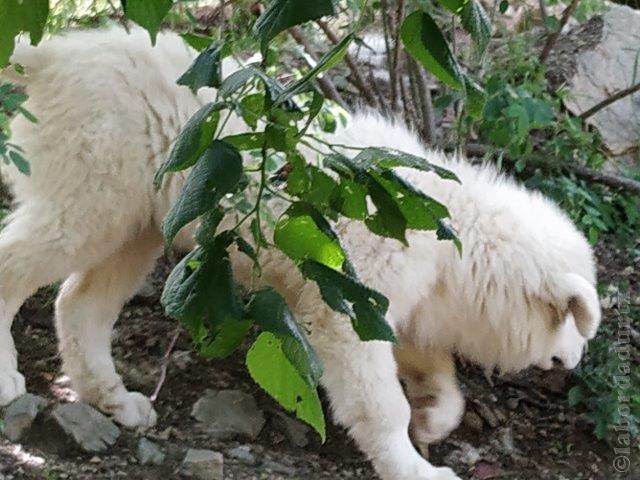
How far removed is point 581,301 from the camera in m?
3.26

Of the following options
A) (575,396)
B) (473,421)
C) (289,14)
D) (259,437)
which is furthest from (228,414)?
(289,14)

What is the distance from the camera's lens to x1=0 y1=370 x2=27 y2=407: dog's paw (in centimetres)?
326

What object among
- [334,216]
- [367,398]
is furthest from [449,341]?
[334,216]

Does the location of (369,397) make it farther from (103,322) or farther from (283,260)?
(103,322)

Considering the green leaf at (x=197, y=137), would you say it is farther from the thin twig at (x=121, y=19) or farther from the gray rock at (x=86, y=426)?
the thin twig at (x=121, y=19)

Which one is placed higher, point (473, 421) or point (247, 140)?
point (247, 140)

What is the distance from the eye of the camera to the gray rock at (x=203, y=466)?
306 cm

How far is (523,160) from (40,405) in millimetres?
2472

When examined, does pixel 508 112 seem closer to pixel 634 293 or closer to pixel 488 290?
pixel 488 290

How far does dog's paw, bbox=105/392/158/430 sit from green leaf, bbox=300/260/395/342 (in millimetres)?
2728

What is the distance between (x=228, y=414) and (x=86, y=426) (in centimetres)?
56

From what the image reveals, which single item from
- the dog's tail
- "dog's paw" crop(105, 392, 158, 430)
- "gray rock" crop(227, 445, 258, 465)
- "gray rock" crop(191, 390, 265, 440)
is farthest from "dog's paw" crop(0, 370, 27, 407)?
the dog's tail

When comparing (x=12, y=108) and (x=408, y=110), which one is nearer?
(x=12, y=108)

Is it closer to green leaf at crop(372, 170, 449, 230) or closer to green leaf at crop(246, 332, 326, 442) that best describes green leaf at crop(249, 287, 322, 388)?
green leaf at crop(246, 332, 326, 442)
